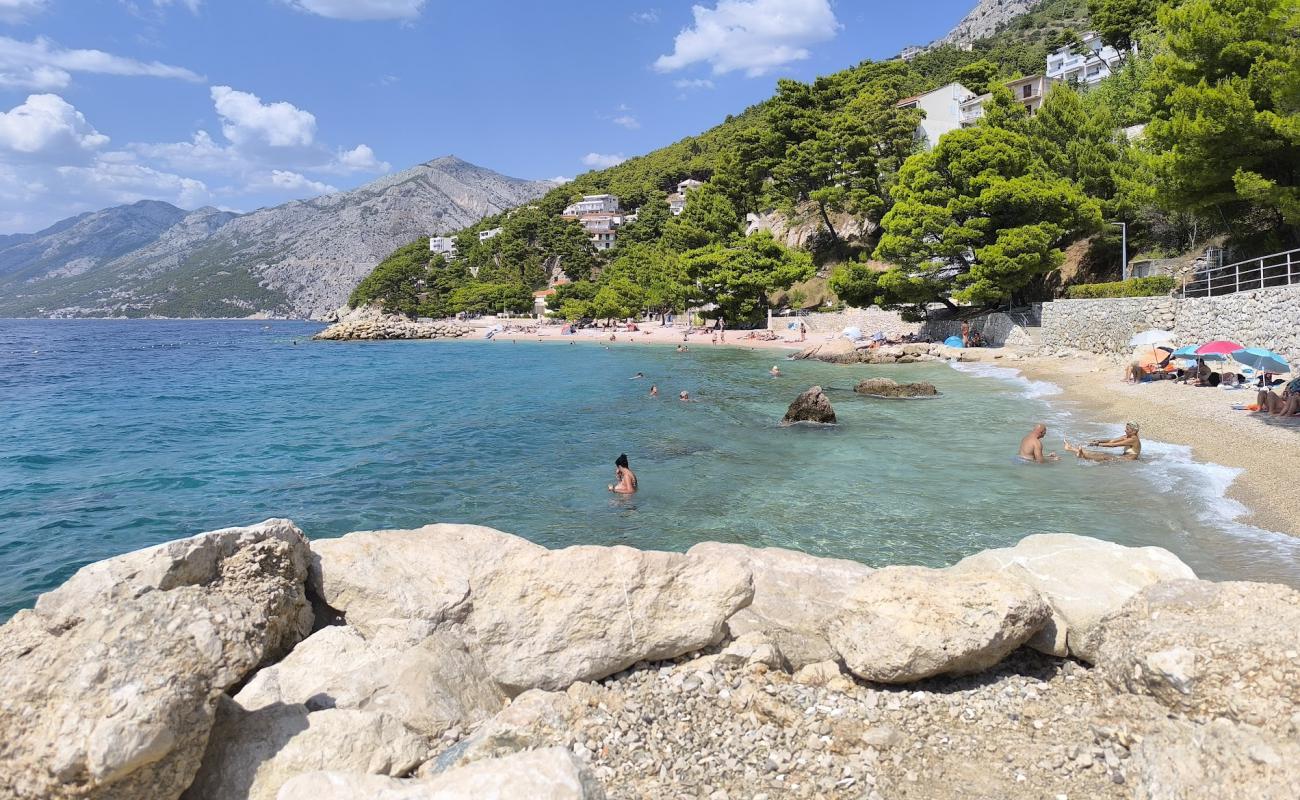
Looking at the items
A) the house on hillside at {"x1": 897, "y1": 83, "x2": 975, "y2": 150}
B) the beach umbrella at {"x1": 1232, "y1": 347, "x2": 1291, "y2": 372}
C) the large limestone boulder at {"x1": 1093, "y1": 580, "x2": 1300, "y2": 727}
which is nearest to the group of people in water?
the beach umbrella at {"x1": 1232, "y1": 347, "x2": 1291, "y2": 372}

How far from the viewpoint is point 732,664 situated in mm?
4891

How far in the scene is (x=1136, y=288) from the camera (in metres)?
27.7

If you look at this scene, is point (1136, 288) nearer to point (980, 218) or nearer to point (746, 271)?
point (980, 218)

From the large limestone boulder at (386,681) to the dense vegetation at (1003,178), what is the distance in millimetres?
26367

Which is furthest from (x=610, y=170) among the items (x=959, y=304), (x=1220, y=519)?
(x=1220, y=519)

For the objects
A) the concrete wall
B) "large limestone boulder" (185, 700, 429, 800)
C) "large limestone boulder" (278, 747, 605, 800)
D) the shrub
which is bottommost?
"large limestone boulder" (185, 700, 429, 800)

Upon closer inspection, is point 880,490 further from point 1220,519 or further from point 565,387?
point 565,387

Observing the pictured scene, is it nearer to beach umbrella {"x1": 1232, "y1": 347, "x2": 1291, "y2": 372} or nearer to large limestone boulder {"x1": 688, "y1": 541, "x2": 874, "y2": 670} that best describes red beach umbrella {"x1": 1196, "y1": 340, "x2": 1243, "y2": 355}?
beach umbrella {"x1": 1232, "y1": 347, "x2": 1291, "y2": 372}

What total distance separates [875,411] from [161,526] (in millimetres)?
18568

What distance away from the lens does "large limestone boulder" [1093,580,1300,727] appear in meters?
3.64

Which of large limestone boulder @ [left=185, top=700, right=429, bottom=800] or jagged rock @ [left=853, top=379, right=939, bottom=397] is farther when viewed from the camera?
jagged rock @ [left=853, top=379, right=939, bottom=397]

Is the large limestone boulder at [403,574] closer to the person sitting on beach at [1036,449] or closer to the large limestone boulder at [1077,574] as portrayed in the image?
the large limestone boulder at [1077,574]

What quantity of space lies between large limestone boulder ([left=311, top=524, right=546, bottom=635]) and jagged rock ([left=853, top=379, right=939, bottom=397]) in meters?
20.5

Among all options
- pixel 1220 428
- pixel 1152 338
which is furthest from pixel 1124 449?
pixel 1152 338
